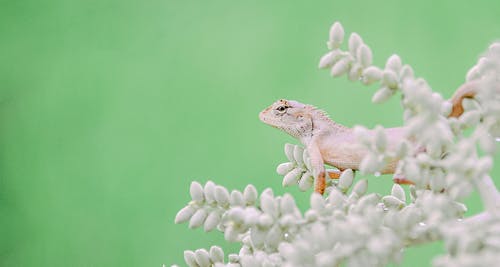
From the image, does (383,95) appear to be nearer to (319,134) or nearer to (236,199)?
(236,199)

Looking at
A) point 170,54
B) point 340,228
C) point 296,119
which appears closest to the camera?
point 340,228

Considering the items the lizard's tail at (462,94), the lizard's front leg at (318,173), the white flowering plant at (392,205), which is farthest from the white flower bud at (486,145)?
the lizard's front leg at (318,173)

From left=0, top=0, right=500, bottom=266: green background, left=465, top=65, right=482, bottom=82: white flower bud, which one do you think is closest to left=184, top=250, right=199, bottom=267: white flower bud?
left=465, top=65, right=482, bottom=82: white flower bud

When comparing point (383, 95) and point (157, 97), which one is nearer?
point (383, 95)

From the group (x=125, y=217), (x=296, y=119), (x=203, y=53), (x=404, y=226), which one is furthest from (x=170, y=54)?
(x=404, y=226)

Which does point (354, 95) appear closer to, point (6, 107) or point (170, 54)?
point (170, 54)

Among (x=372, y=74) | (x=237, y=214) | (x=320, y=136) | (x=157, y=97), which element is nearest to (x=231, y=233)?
(x=237, y=214)
